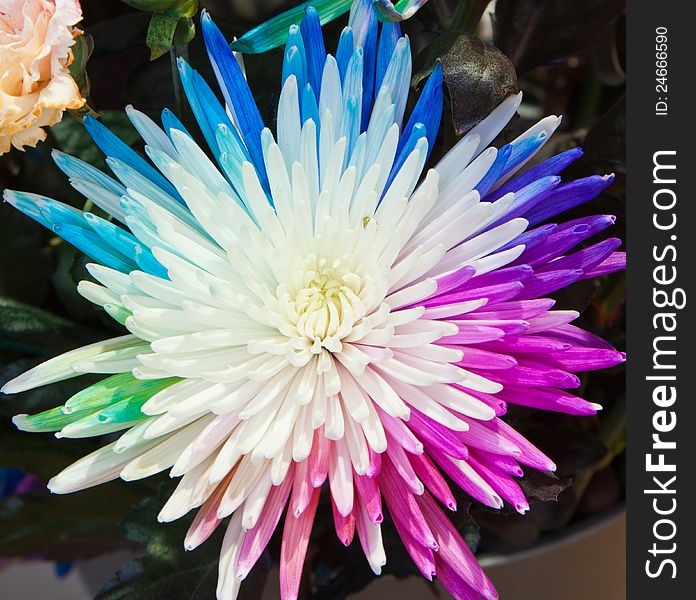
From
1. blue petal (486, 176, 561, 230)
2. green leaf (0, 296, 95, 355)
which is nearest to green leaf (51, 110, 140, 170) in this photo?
green leaf (0, 296, 95, 355)

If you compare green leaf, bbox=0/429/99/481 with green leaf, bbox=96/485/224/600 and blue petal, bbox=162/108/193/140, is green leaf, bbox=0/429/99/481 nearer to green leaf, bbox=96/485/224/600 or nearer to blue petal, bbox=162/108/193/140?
green leaf, bbox=96/485/224/600

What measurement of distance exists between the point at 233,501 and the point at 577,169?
173 mm

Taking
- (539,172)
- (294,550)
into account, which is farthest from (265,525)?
(539,172)

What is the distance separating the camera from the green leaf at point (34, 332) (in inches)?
11.5

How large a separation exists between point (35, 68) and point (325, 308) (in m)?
0.09

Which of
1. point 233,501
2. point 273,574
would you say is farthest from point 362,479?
point 273,574

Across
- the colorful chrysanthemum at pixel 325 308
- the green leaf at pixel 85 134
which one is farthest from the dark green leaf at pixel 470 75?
the green leaf at pixel 85 134

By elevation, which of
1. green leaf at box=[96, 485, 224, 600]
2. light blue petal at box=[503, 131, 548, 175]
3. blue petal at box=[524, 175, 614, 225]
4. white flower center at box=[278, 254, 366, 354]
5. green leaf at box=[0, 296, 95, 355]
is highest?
light blue petal at box=[503, 131, 548, 175]

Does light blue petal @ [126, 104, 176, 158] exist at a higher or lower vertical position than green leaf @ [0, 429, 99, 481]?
higher

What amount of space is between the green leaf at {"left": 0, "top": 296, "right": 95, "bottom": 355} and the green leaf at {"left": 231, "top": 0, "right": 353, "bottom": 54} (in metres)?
0.12

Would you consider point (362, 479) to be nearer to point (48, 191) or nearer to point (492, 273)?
point (492, 273)

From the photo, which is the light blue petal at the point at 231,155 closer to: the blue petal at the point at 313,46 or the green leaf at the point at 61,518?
the blue petal at the point at 313,46

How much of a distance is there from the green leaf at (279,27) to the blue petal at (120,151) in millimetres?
39

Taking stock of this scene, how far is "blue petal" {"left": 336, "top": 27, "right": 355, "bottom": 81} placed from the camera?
207mm
